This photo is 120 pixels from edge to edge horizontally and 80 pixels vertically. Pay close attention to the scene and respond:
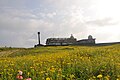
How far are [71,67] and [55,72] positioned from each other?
1.57 meters

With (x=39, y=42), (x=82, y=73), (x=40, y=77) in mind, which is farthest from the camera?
(x=39, y=42)

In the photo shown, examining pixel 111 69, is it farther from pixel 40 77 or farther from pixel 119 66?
pixel 40 77

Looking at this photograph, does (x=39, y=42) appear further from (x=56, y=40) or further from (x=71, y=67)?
(x=71, y=67)

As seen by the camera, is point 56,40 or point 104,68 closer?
point 104,68

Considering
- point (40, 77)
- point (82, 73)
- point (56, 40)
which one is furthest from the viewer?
point (56, 40)

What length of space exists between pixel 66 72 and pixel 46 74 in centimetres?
134

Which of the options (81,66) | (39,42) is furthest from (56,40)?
(81,66)

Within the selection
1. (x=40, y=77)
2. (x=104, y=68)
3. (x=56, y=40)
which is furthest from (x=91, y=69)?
(x=56, y=40)

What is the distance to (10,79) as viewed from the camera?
8.49 meters

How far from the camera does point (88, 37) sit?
2608 inches

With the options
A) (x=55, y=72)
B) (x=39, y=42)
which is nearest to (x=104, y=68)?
(x=55, y=72)

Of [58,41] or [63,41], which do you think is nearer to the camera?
[58,41]

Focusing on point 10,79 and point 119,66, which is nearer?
point 10,79

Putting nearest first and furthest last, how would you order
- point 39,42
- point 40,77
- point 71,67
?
point 40,77 → point 71,67 → point 39,42
